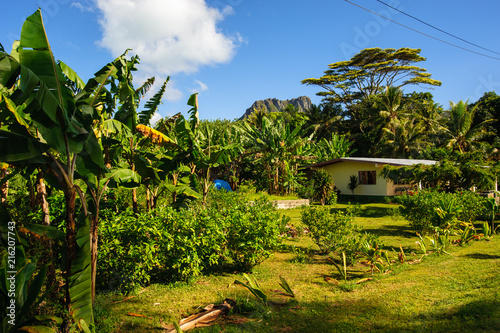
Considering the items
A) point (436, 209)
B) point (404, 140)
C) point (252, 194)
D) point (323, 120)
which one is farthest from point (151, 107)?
point (323, 120)

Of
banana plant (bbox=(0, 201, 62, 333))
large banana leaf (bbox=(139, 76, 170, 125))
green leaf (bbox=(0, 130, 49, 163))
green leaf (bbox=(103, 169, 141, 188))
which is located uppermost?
large banana leaf (bbox=(139, 76, 170, 125))

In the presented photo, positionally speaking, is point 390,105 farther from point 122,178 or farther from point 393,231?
point 122,178

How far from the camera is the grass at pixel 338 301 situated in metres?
4.67

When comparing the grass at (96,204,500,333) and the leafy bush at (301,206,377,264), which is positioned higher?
the leafy bush at (301,206,377,264)

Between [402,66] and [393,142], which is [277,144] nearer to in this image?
[393,142]

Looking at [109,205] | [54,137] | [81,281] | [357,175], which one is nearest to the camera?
[54,137]

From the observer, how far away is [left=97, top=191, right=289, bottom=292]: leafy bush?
5.88 m

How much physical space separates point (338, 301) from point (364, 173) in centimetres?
2090

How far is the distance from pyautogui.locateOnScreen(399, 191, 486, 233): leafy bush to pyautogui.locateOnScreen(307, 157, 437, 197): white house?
1162 centimetres

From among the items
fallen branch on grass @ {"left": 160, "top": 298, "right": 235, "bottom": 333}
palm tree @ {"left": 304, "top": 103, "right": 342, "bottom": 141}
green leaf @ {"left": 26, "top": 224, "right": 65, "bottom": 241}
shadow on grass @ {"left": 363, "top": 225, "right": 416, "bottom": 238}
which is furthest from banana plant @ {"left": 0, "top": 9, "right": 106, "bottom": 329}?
palm tree @ {"left": 304, "top": 103, "right": 342, "bottom": 141}

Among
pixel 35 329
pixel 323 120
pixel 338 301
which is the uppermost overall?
pixel 323 120

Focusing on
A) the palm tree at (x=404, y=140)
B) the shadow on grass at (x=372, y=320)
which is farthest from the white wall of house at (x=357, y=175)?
the shadow on grass at (x=372, y=320)

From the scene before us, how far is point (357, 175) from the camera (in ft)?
84.0

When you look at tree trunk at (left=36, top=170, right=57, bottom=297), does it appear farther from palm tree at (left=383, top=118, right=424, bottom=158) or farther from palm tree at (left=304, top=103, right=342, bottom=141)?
palm tree at (left=304, top=103, right=342, bottom=141)
